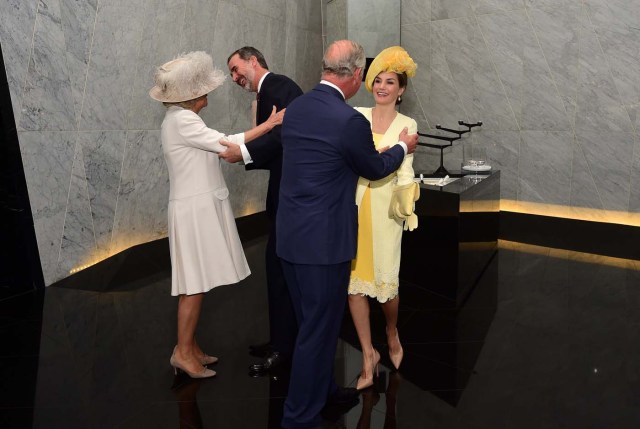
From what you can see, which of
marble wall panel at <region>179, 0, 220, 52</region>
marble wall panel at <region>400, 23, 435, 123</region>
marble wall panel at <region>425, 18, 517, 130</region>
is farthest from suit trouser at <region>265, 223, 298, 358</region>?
marble wall panel at <region>400, 23, 435, 123</region>

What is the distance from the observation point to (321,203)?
A: 2.71 m

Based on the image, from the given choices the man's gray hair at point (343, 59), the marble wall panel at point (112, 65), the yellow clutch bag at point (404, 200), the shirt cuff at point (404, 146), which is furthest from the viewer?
the marble wall panel at point (112, 65)

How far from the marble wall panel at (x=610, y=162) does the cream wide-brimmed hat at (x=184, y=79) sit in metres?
5.36

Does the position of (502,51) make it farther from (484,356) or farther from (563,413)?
(563,413)

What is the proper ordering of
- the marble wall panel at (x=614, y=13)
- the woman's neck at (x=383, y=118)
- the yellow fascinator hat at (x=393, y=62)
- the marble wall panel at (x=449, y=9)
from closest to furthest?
the yellow fascinator hat at (x=393, y=62) < the woman's neck at (x=383, y=118) < the marble wall panel at (x=614, y=13) < the marble wall panel at (x=449, y=9)

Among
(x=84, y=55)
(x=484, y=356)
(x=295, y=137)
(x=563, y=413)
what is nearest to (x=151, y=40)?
(x=84, y=55)

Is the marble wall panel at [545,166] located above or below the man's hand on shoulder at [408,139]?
below

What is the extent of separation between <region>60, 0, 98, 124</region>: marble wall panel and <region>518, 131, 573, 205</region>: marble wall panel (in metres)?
5.12

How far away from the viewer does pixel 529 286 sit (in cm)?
522

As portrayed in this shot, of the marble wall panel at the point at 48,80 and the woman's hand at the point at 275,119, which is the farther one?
the marble wall panel at the point at 48,80

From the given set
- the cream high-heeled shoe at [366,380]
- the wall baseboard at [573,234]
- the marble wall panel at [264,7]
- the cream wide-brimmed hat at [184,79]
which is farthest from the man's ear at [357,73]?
the marble wall panel at [264,7]

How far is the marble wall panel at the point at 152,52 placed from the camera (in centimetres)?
578

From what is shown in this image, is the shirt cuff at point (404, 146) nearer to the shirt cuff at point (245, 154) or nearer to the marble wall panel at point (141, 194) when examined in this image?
the shirt cuff at point (245, 154)

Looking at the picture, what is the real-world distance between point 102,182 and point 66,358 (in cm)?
213
